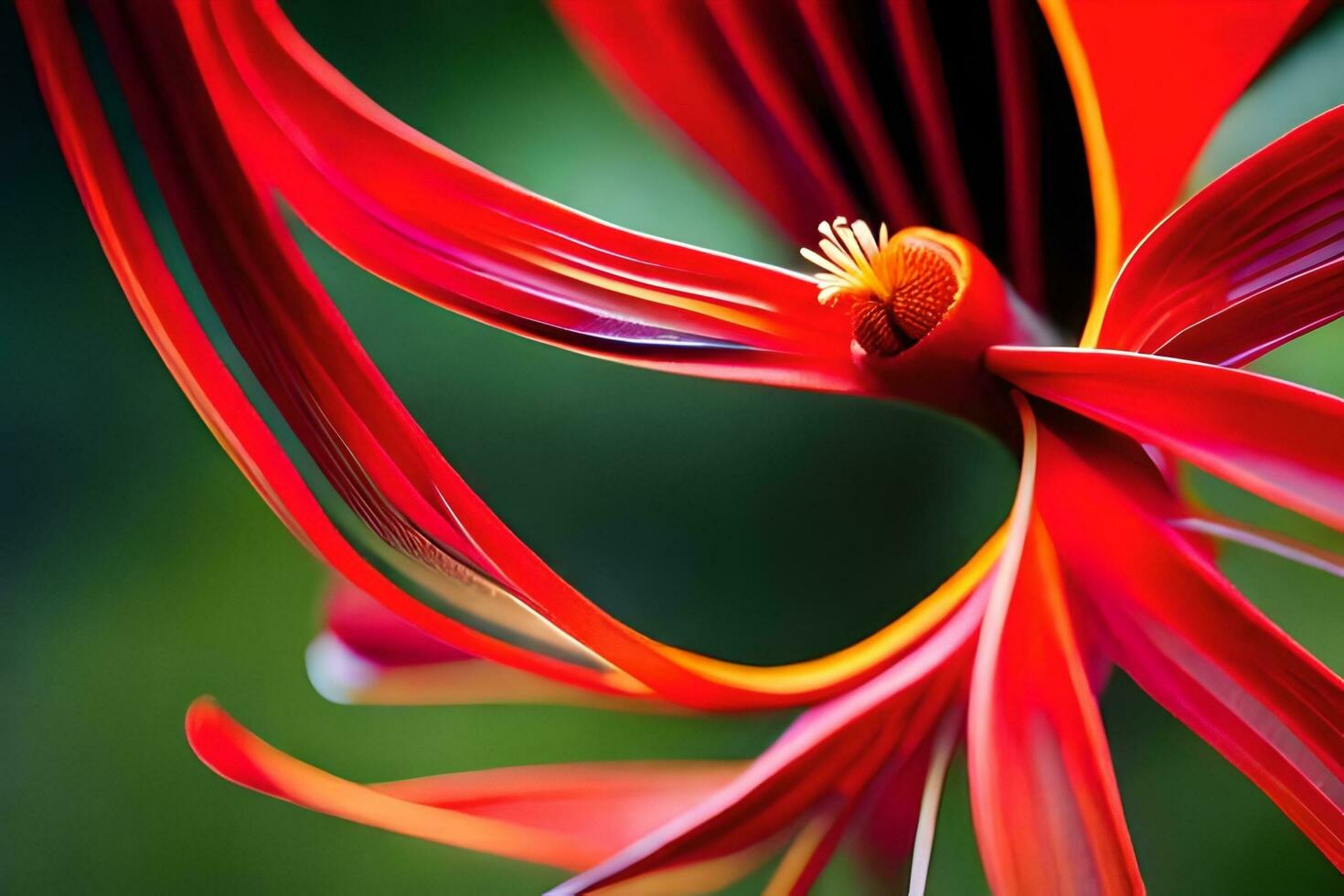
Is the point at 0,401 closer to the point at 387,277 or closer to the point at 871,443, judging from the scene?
the point at 387,277

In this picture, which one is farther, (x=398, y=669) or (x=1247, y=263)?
(x=398, y=669)

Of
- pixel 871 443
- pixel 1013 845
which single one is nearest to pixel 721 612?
pixel 871 443

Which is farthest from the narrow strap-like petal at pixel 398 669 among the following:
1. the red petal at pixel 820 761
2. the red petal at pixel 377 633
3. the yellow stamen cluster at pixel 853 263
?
the yellow stamen cluster at pixel 853 263

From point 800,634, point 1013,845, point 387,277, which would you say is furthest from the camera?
point 387,277

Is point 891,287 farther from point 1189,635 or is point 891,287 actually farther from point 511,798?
point 511,798

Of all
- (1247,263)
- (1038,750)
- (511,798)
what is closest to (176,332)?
(511,798)

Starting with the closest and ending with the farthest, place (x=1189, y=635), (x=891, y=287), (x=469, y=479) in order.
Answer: (x=1189, y=635) < (x=891, y=287) < (x=469, y=479)

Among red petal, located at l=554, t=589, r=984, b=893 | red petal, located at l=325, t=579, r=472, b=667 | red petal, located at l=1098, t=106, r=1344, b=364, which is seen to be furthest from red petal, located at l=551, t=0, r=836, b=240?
red petal, located at l=325, t=579, r=472, b=667
